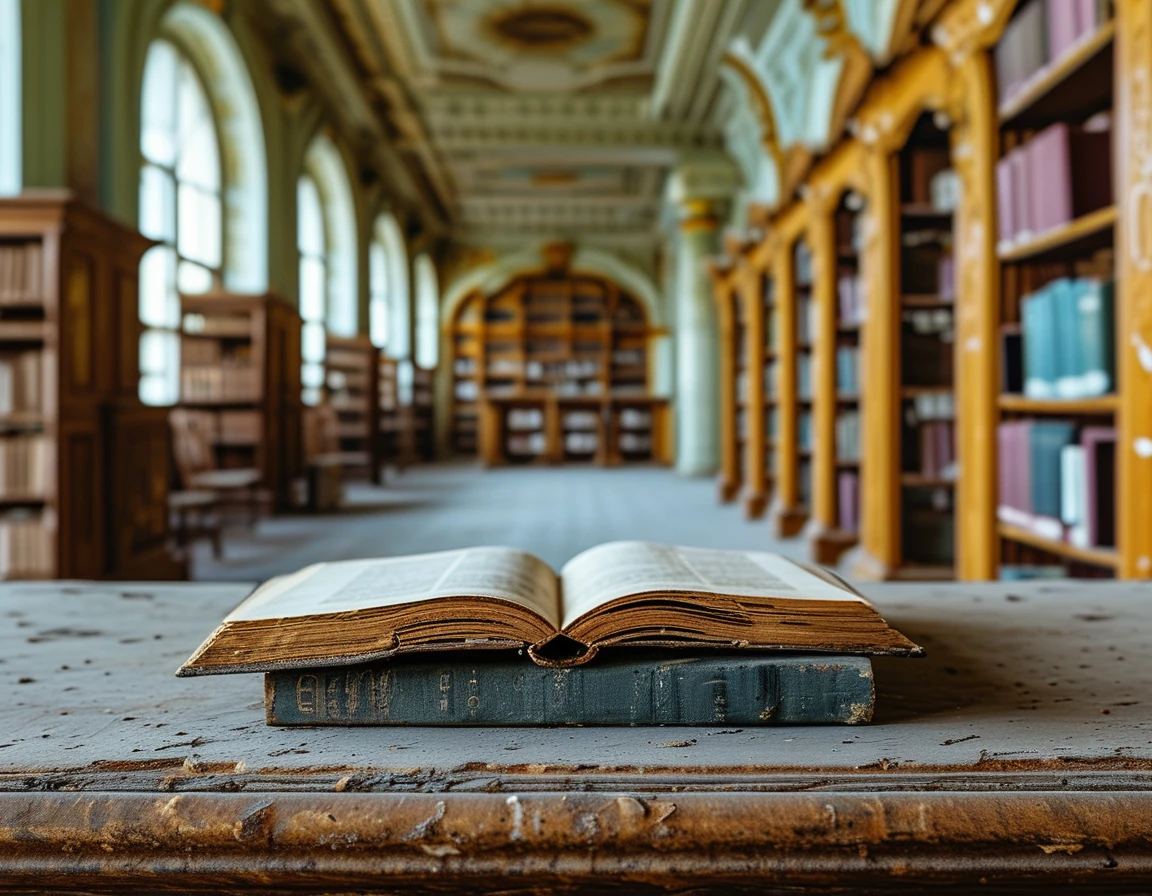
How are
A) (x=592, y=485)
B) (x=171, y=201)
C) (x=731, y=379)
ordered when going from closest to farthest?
(x=171, y=201) < (x=731, y=379) < (x=592, y=485)

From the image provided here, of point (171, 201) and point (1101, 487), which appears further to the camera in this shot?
point (171, 201)

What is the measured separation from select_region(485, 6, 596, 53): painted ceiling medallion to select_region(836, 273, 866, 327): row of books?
4727 mm

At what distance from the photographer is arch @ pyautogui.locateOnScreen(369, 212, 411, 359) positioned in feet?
47.8

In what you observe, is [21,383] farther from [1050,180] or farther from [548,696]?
[548,696]

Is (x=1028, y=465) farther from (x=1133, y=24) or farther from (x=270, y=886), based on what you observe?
(x=270, y=886)

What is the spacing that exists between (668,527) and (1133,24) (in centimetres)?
525

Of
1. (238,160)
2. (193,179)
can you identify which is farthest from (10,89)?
(238,160)

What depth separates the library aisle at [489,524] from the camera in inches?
230

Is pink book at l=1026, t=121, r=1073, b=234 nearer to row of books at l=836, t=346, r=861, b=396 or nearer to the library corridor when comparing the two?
the library corridor

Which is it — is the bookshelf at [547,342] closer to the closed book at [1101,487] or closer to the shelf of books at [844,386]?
the shelf of books at [844,386]

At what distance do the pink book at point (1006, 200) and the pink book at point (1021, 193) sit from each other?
0.02m

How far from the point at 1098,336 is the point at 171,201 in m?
6.82

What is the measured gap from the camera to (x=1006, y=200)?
3.12 metres

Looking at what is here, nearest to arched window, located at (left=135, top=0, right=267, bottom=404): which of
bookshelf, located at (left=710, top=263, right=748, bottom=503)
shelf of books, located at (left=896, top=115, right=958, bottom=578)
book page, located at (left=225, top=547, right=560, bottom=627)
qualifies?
bookshelf, located at (left=710, top=263, right=748, bottom=503)
